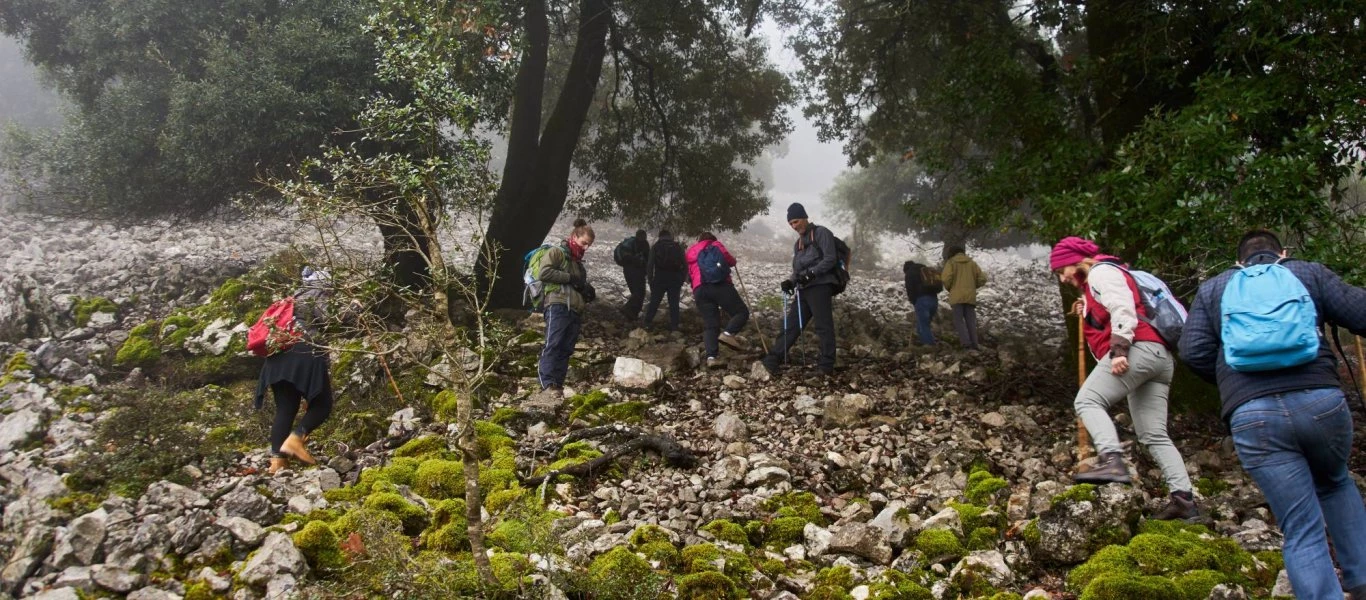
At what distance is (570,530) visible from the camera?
17.4 ft

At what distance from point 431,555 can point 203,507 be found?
1.92m

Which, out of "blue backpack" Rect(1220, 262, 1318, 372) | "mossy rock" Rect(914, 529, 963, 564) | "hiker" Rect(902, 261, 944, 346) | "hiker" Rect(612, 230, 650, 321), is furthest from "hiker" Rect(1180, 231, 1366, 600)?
"hiker" Rect(612, 230, 650, 321)

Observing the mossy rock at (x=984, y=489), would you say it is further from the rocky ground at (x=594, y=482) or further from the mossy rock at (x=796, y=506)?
the mossy rock at (x=796, y=506)

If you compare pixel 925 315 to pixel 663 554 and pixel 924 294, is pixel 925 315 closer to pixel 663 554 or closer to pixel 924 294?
pixel 924 294

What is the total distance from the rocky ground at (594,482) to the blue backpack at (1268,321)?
1360 mm

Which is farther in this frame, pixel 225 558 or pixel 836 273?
pixel 836 273

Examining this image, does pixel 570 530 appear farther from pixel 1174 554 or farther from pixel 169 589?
pixel 1174 554

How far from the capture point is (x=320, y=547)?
493 centimetres

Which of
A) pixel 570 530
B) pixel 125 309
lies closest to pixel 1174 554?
pixel 570 530

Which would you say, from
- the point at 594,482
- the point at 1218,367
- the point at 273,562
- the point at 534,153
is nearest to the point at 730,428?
the point at 594,482

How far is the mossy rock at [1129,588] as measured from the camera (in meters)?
4.04

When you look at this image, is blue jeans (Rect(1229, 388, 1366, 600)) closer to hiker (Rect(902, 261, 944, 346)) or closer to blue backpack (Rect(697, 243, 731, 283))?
blue backpack (Rect(697, 243, 731, 283))

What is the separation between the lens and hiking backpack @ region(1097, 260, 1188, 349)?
194 inches

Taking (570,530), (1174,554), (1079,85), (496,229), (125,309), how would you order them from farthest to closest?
(496,229), (125,309), (1079,85), (570,530), (1174,554)
